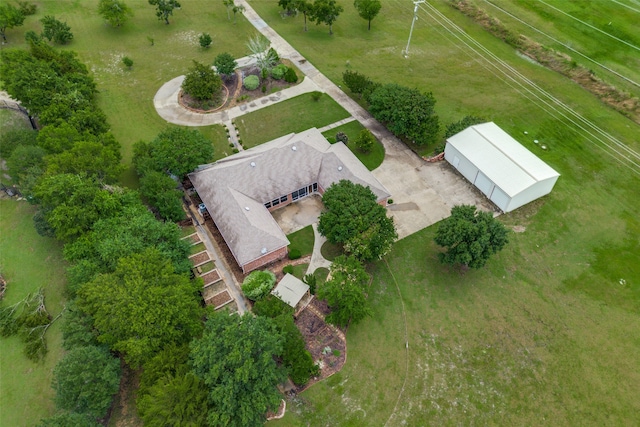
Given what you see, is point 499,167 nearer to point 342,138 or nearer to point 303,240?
point 342,138

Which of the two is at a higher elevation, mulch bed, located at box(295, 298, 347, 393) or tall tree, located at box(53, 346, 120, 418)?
tall tree, located at box(53, 346, 120, 418)

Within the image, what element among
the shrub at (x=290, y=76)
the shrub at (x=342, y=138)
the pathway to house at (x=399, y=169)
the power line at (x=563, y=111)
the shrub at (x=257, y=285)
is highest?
the power line at (x=563, y=111)

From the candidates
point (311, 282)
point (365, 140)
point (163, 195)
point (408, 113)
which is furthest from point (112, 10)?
point (311, 282)

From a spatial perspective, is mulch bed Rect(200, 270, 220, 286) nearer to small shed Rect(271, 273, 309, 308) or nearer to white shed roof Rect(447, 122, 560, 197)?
small shed Rect(271, 273, 309, 308)

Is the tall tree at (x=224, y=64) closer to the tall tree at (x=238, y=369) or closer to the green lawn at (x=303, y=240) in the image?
the green lawn at (x=303, y=240)

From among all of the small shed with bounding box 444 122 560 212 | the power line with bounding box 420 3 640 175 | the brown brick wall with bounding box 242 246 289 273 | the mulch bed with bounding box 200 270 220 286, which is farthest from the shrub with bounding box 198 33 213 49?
the mulch bed with bounding box 200 270 220 286

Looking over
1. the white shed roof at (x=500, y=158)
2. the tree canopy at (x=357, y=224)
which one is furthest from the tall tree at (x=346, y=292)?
the white shed roof at (x=500, y=158)
